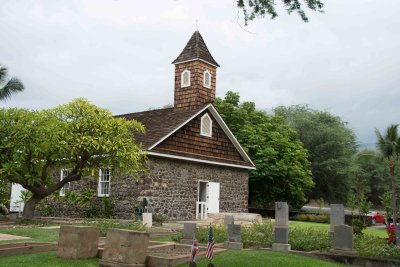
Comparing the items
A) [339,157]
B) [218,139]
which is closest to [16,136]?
[218,139]

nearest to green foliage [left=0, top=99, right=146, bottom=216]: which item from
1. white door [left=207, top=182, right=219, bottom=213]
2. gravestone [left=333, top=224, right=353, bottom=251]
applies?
white door [left=207, top=182, right=219, bottom=213]

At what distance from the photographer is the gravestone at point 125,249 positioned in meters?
10.6

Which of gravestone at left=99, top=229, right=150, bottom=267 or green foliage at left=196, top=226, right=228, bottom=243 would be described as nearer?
gravestone at left=99, top=229, right=150, bottom=267

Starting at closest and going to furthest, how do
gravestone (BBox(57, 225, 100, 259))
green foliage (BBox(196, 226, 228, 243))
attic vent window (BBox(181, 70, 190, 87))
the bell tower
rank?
gravestone (BBox(57, 225, 100, 259)), green foliage (BBox(196, 226, 228, 243)), the bell tower, attic vent window (BBox(181, 70, 190, 87))

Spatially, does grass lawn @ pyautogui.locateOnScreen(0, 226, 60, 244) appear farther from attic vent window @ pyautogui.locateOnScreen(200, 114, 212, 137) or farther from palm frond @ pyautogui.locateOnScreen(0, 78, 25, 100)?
palm frond @ pyautogui.locateOnScreen(0, 78, 25, 100)

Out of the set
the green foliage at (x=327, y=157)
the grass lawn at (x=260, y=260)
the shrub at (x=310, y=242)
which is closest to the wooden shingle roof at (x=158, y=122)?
the shrub at (x=310, y=242)

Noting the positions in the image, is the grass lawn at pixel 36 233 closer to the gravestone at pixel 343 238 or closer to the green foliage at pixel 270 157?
the gravestone at pixel 343 238

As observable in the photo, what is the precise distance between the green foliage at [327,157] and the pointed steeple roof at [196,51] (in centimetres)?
2062

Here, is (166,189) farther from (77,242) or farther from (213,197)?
(77,242)

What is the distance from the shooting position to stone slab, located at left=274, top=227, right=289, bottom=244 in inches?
538

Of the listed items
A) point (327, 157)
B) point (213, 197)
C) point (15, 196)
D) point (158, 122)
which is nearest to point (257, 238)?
point (213, 197)

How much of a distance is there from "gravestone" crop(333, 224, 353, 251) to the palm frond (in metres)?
25.0

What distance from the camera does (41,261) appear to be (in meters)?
10.8

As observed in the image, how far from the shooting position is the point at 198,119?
87.0 feet
